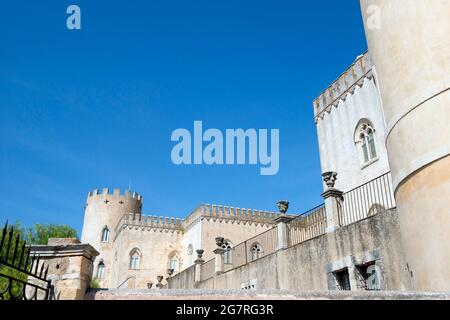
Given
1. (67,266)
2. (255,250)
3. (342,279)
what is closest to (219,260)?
(255,250)

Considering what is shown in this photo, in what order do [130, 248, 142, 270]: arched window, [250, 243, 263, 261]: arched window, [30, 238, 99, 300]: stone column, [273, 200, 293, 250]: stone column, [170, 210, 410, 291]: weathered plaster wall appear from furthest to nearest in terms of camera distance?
1. [130, 248, 142, 270]: arched window
2. [250, 243, 263, 261]: arched window
3. [273, 200, 293, 250]: stone column
4. [170, 210, 410, 291]: weathered plaster wall
5. [30, 238, 99, 300]: stone column

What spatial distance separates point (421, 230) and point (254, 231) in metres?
26.9

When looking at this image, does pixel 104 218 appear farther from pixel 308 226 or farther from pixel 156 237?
pixel 308 226

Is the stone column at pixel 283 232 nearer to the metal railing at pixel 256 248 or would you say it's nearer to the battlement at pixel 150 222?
the metal railing at pixel 256 248

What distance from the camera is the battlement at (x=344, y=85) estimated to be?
56.9ft

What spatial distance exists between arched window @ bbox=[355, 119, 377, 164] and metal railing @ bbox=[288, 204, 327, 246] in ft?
13.4

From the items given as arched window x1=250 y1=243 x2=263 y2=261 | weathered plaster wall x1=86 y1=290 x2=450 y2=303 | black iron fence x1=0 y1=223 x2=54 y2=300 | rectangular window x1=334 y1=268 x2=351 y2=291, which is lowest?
weathered plaster wall x1=86 y1=290 x2=450 y2=303

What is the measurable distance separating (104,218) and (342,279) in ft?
113

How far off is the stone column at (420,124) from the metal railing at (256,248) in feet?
25.2

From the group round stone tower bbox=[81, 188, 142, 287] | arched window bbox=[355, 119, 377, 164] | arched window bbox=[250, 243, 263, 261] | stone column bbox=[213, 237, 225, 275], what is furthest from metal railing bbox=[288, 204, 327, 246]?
round stone tower bbox=[81, 188, 142, 287]

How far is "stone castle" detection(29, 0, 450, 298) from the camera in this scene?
282 inches

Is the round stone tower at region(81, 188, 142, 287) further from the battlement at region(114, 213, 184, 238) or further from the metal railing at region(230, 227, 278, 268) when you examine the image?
the metal railing at region(230, 227, 278, 268)

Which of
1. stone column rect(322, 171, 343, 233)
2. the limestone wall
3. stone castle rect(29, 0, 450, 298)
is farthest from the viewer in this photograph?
the limestone wall
